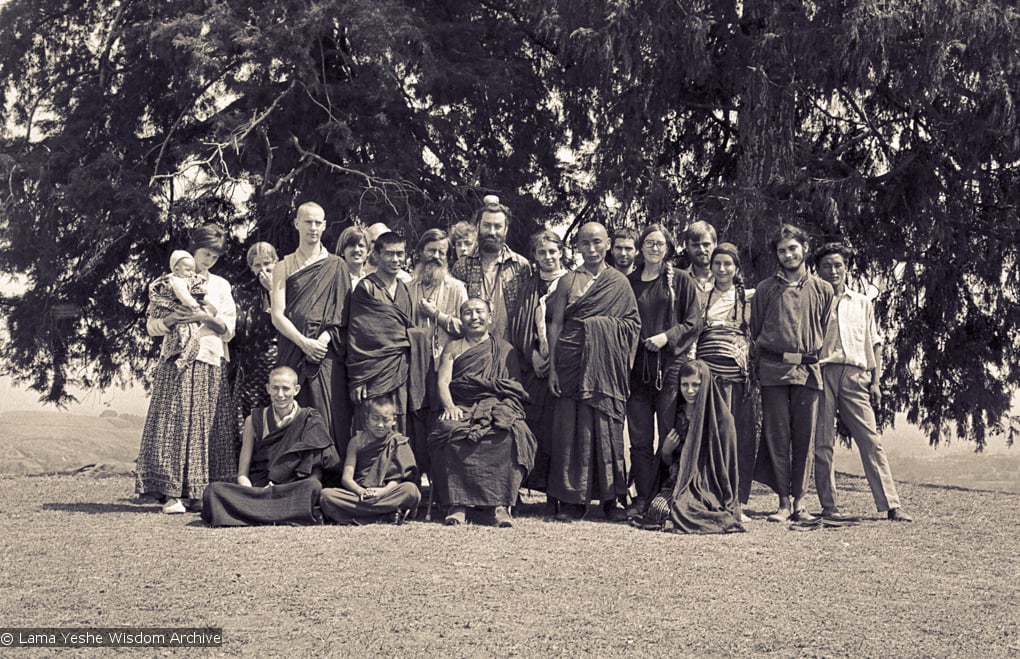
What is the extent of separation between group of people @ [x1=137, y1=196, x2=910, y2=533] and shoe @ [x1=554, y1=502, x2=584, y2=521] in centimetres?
1

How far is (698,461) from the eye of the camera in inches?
255

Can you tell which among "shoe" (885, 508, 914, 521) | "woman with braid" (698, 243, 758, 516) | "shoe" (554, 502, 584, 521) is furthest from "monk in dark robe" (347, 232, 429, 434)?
"shoe" (885, 508, 914, 521)

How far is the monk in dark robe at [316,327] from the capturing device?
6.66 metres

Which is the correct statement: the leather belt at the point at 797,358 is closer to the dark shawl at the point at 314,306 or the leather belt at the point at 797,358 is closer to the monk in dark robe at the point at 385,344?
the monk in dark robe at the point at 385,344

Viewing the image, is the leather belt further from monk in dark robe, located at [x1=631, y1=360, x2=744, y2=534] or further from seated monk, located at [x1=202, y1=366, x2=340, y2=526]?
seated monk, located at [x1=202, y1=366, x2=340, y2=526]

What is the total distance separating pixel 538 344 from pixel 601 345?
1.60 feet

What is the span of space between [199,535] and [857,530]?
3800 mm

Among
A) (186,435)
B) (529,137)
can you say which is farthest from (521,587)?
(529,137)

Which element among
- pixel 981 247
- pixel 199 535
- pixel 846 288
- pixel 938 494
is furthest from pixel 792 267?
pixel 981 247

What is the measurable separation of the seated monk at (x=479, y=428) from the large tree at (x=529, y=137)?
3.74 metres

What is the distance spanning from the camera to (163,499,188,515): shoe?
6613mm

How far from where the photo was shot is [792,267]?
22.5ft

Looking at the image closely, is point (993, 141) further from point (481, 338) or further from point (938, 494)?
point (481, 338)

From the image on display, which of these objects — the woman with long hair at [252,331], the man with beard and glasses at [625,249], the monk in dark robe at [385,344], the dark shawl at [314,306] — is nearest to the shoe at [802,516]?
the man with beard and glasses at [625,249]
